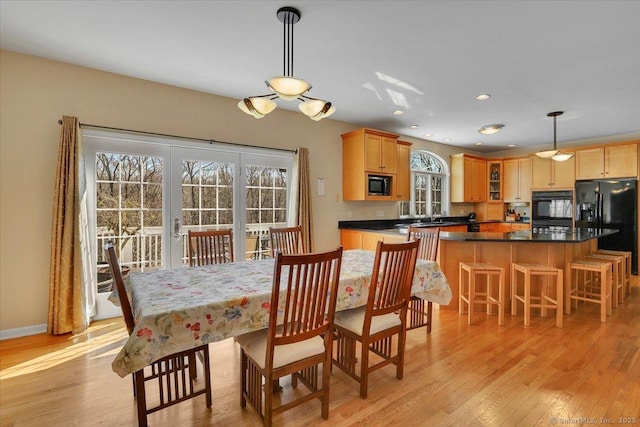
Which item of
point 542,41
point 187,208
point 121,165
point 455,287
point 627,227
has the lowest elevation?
point 455,287

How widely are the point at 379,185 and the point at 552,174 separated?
152 inches

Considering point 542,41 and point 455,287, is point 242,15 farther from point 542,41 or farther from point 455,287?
point 455,287

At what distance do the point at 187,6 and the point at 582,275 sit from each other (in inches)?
203

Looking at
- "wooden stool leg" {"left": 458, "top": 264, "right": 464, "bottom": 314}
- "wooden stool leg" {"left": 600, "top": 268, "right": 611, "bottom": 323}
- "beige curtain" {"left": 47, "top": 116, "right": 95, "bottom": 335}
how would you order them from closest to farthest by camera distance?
"beige curtain" {"left": 47, "top": 116, "right": 95, "bottom": 335} → "wooden stool leg" {"left": 600, "top": 268, "right": 611, "bottom": 323} → "wooden stool leg" {"left": 458, "top": 264, "right": 464, "bottom": 314}

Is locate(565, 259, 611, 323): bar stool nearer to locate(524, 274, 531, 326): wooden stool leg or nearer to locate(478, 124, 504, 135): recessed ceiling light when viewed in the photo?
locate(524, 274, 531, 326): wooden stool leg

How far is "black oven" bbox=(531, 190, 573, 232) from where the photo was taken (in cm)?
590

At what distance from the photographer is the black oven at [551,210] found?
590cm

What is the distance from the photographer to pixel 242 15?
2.23 meters

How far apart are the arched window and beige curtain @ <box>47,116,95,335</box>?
16.3 feet

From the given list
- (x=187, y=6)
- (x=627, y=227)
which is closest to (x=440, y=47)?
(x=187, y=6)

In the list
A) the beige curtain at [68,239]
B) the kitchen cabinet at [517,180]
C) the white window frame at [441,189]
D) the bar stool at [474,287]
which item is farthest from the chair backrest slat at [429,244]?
the kitchen cabinet at [517,180]

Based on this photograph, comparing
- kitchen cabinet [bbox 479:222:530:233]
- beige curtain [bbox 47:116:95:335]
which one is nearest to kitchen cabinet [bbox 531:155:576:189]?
kitchen cabinet [bbox 479:222:530:233]

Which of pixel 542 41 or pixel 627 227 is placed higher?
pixel 542 41

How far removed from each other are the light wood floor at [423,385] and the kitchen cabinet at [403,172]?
9.13 feet
